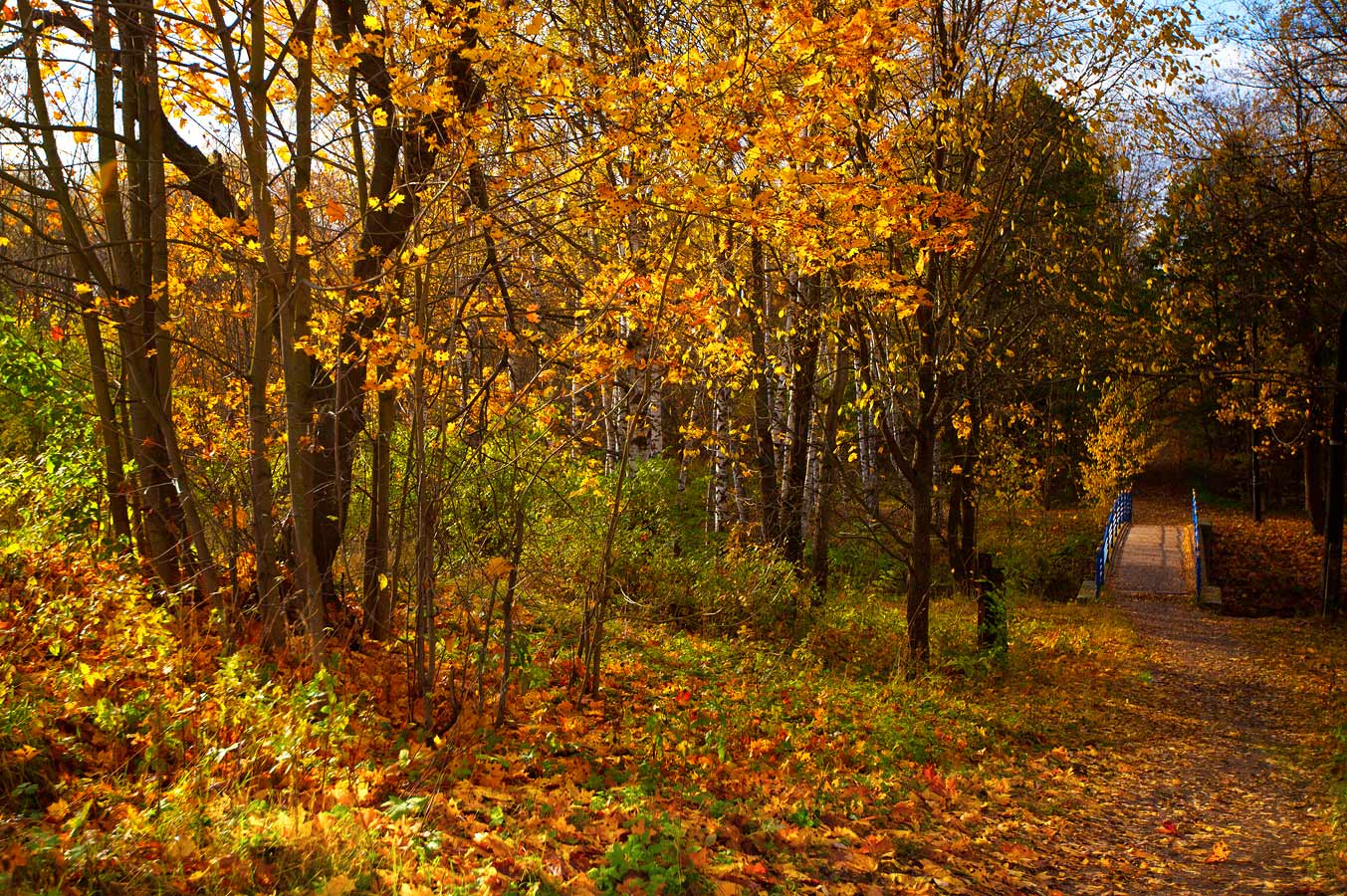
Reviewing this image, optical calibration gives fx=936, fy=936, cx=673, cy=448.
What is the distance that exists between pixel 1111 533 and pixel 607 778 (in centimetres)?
2068

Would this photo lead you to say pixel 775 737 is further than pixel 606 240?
No

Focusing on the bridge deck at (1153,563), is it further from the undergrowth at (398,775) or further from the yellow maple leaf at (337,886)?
the yellow maple leaf at (337,886)

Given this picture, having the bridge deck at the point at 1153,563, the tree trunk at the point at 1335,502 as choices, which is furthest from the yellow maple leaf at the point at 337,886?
the bridge deck at the point at 1153,563

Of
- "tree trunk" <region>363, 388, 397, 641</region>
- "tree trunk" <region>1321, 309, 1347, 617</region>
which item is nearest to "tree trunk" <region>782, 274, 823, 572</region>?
"tree trunk" <region>363, 388, 397, 641</region>

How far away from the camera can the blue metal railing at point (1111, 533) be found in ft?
58.5

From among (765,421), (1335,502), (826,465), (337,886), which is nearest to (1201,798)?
(826,465)

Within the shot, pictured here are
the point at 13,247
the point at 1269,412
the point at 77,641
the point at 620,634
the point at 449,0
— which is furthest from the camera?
the point at 1269,412

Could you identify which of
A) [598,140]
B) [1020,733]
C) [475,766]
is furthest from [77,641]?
[1020,733]

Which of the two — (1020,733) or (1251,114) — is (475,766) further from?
(1251,114)

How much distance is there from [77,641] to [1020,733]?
286 inches

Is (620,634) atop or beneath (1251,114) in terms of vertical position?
beneath

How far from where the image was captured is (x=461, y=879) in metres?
3.37

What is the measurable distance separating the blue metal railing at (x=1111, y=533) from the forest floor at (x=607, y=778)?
8.27 m

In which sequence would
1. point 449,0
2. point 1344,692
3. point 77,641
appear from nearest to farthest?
point 77,641 < point 449,0 < point 1344,692
